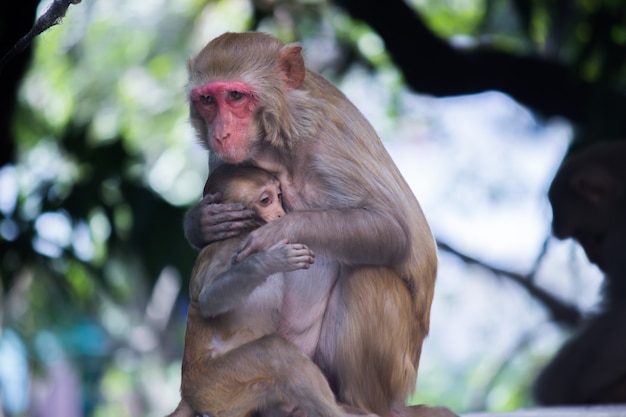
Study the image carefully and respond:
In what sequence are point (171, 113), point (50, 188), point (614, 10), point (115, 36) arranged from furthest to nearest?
point (115, 36)
point (171, 113)
point (614, 10)
point (50, 188)

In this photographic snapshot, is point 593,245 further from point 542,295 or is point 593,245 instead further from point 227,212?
point 227,212

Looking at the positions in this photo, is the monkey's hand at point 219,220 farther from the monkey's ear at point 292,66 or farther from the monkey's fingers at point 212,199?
the monkey's ear at point 292,66

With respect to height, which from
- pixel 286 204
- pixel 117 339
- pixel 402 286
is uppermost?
pixel 286 204

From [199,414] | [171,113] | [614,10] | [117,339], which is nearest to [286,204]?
[199,414]

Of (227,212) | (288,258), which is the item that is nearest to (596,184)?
(227,212)

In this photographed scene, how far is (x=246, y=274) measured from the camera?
323 cm

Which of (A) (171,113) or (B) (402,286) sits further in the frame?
(A) (171,113)

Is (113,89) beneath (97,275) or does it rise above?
beneath

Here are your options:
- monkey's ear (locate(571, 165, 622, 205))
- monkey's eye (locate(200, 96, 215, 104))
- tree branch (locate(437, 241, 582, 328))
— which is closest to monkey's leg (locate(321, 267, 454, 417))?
monkey's eye (locate(200, 96, 215, 104))

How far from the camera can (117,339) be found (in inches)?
658

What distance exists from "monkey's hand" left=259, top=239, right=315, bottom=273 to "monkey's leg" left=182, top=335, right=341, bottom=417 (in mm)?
283

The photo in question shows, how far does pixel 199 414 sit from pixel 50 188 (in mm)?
3838

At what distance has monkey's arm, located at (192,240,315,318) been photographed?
3188mm

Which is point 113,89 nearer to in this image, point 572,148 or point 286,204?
point 572,148
